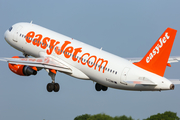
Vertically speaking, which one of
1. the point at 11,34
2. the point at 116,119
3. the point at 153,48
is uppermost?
the point at 11,34

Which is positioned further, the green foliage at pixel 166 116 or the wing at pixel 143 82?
the green foliage at pixel 166 116

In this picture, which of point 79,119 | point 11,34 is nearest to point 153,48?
point 11,34

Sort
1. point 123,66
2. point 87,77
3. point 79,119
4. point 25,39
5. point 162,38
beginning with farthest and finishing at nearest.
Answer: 1. point 79,119
2. point 25,39
3. point 87,77
4. point 123,66
5. point 162,38

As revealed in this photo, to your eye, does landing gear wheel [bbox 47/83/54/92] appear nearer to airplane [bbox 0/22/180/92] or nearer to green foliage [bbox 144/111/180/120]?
airplane [bbox 0/22/180/92]

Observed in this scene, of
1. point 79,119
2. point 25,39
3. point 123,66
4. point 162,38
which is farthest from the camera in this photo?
point 79,119

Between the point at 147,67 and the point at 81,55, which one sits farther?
the point at 81,55

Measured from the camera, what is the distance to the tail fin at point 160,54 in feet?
178

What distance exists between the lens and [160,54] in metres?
55.1

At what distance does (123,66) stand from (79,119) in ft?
182

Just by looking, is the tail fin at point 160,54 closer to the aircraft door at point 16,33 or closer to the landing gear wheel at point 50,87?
the landing gear wheel at point 50,87

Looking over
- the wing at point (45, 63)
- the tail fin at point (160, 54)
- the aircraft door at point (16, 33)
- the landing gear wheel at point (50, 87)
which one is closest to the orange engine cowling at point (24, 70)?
the wing at point (45, 63)

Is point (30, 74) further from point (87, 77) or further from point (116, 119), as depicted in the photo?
point (116, 119)

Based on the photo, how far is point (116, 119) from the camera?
71875 millimetres

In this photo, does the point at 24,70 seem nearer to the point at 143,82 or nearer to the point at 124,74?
the point at 124,74
